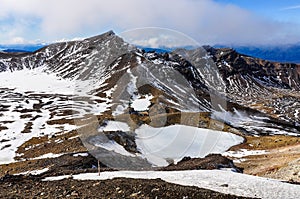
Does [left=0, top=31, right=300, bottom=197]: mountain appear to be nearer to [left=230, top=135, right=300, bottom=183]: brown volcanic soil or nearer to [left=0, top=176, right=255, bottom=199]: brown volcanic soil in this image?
[left=230, top=135, right=300, bottom=183]: brown volcanic soil

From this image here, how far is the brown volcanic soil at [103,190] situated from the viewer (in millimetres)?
17875

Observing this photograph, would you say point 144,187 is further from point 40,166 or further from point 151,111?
point 151,111

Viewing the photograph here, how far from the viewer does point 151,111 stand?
12325cm

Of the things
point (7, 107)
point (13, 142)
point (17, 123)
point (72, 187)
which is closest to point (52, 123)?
point (17, 123)

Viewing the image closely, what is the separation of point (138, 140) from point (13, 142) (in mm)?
43997

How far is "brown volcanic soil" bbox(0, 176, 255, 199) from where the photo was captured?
17.9 meters

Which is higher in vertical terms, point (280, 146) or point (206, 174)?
point (206, 174)

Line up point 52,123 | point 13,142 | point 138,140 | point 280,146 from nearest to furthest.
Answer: point 138,140 → point 280,146 → point 13,142 → point 52,123

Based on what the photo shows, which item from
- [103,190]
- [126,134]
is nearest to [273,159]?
[126,134]

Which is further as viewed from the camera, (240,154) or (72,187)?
(240,154)

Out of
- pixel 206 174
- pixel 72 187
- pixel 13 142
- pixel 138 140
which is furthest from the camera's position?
pixel 13 142

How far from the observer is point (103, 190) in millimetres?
19359

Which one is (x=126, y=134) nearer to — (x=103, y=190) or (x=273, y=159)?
(x=273, y=159)

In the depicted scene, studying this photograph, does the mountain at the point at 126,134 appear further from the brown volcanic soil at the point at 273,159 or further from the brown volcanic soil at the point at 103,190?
the brown volcanic soil at the point at 103,190
